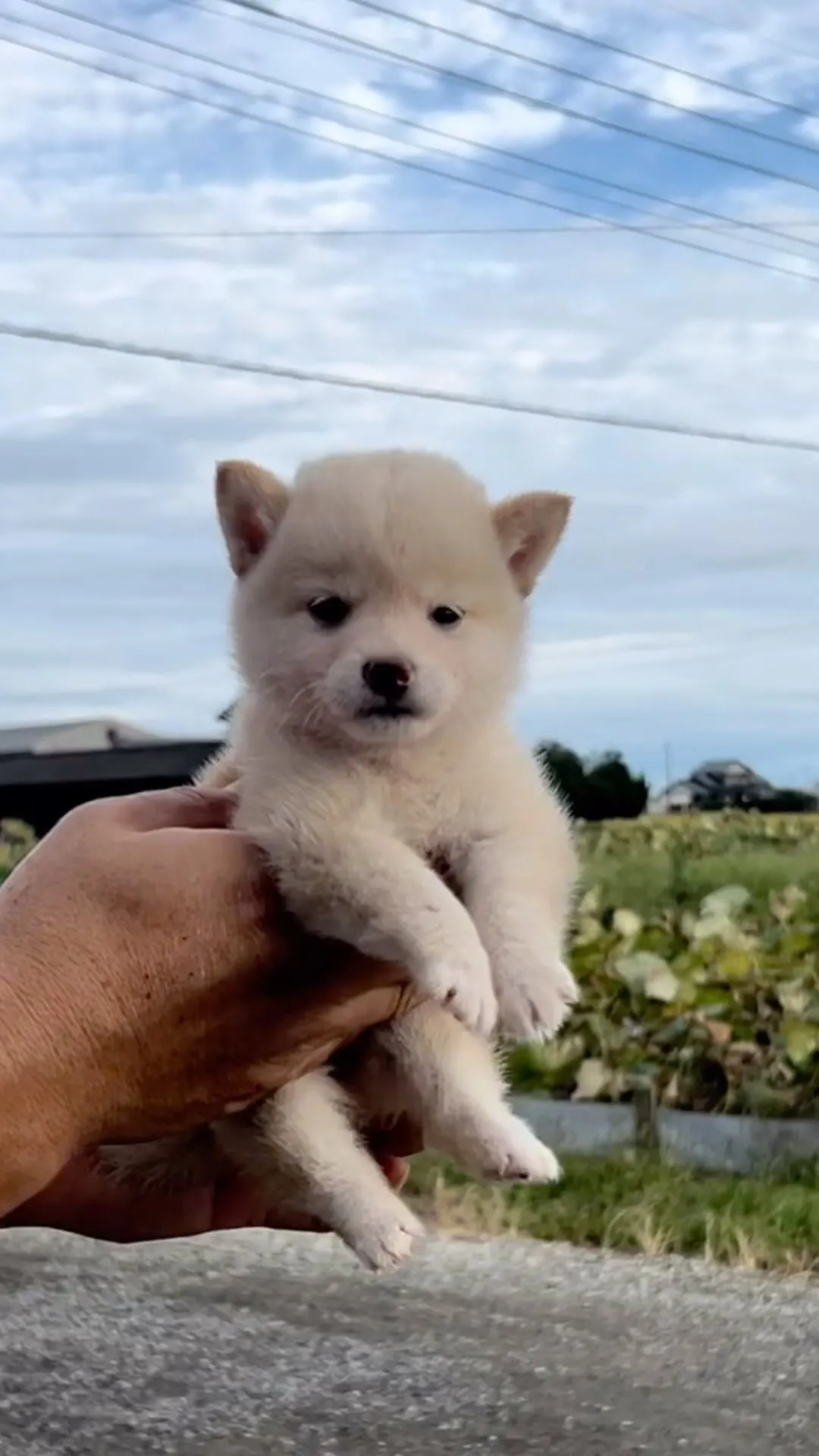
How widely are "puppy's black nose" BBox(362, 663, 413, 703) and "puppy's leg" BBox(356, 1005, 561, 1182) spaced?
196 mm

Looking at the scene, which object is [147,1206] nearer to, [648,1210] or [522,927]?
[522,927]

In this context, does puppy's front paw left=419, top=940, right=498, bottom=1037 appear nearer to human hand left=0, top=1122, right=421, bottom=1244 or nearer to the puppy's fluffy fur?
the puppy's fluffy fur

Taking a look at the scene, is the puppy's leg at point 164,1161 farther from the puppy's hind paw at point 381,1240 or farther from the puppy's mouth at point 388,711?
the puppy's mouth at point 388,711

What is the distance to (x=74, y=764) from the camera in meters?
2.39

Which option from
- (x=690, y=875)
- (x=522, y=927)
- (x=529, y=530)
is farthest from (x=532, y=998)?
(x=690, y=875)

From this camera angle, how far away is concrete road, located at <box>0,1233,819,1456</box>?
1.74 m

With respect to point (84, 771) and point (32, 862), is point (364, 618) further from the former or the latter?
point (84, 771)

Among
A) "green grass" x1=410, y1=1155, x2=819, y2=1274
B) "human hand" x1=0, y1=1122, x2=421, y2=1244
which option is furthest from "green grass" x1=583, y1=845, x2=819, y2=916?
"human hand" x1=0, y1=1122, x2=421, y2=1244

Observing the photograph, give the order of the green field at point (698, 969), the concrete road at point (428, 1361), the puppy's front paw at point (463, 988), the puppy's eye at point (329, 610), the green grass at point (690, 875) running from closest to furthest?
the puppy's front paw at point (463, 988) → the puppy's eye at point (329, 610) → the concrete road at point (428, 1361) → the green field at point (698, 969) → the green grass at point (690, 875)

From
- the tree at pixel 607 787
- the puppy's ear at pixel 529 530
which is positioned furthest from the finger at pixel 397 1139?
the tree at pixel 607 787

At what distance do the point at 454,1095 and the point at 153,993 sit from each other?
18 centimetres

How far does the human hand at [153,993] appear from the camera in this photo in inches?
38.0

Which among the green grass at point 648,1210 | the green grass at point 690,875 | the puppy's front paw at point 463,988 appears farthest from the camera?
the green grass at point 690,875

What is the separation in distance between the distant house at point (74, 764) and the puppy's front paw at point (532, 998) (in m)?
1.12
